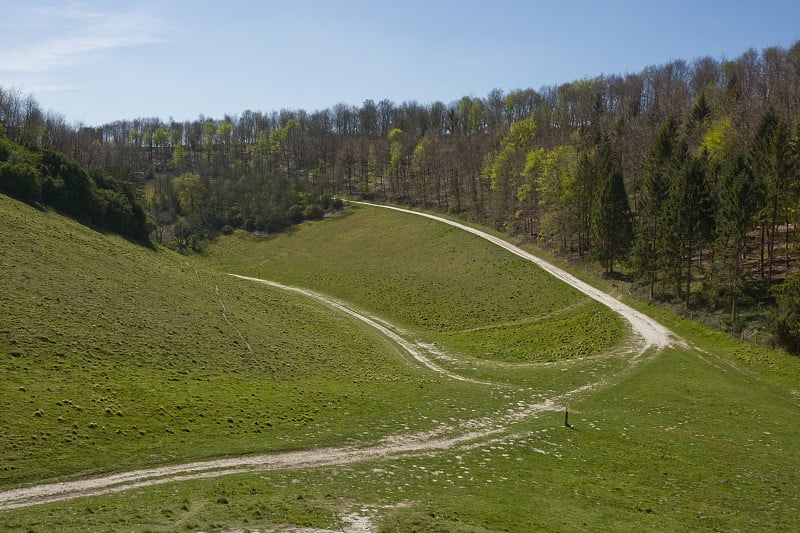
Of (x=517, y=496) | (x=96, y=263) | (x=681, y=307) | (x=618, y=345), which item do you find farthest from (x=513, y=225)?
(x=517, y=496)

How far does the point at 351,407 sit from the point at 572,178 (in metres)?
55.4

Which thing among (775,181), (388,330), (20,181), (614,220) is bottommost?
(388,330)

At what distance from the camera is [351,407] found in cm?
3044

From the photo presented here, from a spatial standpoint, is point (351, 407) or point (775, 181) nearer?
point (351, 407)

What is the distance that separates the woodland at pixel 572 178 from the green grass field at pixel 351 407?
7.45 m

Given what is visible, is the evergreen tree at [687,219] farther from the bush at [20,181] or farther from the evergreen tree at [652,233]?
the bush at [20,181]

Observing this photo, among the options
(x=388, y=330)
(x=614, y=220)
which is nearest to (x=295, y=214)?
(x=388, y=330)

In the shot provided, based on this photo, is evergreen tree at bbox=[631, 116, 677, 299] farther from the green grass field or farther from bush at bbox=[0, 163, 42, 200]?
bush at bbox=[0, 163, 42, 200]

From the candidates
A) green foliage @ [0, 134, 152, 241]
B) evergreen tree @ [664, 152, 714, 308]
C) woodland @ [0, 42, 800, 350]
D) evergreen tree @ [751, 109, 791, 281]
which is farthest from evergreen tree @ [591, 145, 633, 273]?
green foliage @ [0, 134, 152, 241]

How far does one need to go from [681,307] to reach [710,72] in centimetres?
12350

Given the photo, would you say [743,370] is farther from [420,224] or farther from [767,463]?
[420,224]

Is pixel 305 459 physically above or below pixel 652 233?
below

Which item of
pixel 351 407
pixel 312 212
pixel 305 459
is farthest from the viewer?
pixel 312 212

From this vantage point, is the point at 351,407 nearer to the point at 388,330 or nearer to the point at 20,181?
the point at 388,330
